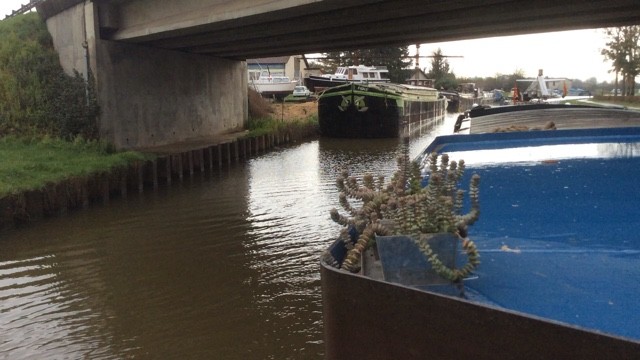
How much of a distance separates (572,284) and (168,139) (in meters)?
Answer: 17.1

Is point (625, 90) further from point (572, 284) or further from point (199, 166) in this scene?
point (572, 284)

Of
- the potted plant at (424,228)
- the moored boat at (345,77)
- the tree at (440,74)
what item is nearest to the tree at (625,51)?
the moored boat at (345,77)

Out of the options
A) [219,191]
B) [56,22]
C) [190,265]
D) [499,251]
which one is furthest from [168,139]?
[499,251]

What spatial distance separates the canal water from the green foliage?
3.88 metres

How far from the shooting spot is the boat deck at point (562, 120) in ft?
24.6

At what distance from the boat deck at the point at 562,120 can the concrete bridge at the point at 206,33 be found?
232 centimetres

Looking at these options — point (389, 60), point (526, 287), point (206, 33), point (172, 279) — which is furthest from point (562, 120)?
point (389, 60)

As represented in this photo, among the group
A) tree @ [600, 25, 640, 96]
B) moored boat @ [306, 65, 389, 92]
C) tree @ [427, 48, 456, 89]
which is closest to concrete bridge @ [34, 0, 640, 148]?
tree @ [600, 25, 640, 96]

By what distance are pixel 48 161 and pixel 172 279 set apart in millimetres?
6411

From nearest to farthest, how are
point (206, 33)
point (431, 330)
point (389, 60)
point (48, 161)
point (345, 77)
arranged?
point (431, 330), point (48, 161), point (206, 33), point (345, 77), point (389, 60)

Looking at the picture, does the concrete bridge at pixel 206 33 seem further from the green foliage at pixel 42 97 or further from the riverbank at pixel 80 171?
the riverbank at pixel 80 171

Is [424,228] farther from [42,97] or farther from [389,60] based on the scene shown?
[389,60]

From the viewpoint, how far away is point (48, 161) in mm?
11617

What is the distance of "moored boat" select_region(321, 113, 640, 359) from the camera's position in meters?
1.66
